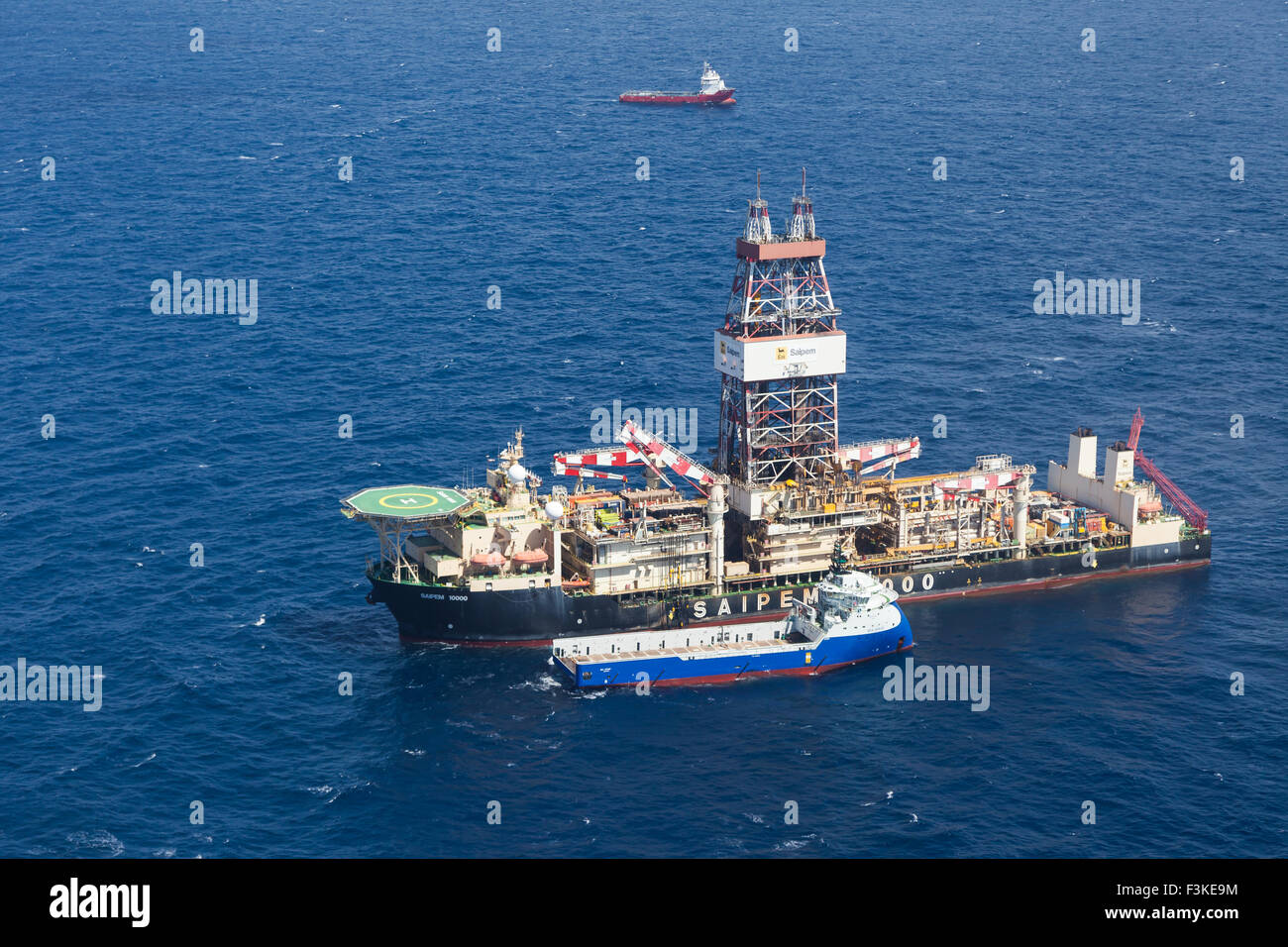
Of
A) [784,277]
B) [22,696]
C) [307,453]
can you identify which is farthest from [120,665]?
[784,277]

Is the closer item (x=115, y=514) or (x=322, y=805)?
(x=322, y=805)

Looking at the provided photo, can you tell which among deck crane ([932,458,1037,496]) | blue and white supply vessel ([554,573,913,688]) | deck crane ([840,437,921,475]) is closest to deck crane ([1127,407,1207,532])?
deck crane ([932,458,1037,496])

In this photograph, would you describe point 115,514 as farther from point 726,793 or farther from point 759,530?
point 726,793

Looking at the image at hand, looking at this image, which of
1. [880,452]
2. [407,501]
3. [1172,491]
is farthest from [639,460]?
[1172,491]

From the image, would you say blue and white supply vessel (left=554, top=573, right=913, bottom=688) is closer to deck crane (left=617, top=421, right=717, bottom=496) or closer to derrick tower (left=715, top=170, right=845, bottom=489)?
deck crane (left=617, top=421, right=717, bottom=496)

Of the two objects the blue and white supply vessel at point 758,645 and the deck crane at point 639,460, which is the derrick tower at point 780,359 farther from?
the blue and white supply vessel at point 758,645
